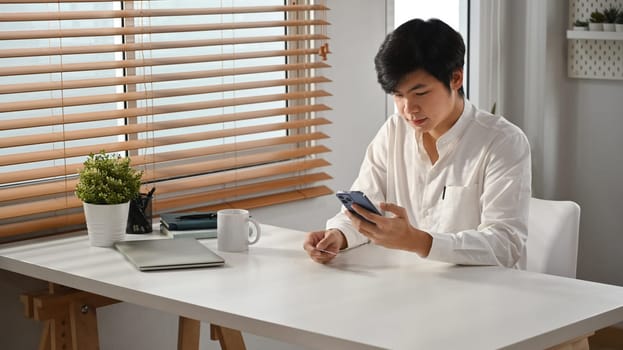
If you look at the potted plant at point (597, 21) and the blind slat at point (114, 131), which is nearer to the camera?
the blind slat at point (114, 131)

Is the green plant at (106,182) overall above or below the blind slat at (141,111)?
below

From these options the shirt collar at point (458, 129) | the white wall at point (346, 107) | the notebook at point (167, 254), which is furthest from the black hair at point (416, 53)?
the white wall at point (346, 107)

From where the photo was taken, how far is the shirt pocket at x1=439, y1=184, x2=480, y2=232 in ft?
8.01

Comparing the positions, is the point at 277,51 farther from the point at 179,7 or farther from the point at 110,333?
the point at 110,333

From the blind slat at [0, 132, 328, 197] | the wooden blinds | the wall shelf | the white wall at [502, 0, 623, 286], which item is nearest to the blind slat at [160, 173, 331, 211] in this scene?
the wooden blinds

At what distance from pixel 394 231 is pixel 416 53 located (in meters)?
0.45

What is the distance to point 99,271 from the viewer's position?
7.20 ft

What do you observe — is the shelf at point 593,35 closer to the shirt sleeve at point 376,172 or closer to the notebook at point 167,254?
the shirt sleeve at point 376,172

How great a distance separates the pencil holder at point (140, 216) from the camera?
2549 millimetres

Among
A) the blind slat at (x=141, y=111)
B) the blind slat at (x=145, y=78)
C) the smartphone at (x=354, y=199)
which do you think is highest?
the blind slat at (x=145, y=78)

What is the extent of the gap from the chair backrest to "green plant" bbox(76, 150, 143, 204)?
1.03m

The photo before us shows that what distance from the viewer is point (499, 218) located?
2299 mm

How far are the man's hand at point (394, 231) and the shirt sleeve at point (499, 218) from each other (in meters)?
0.03

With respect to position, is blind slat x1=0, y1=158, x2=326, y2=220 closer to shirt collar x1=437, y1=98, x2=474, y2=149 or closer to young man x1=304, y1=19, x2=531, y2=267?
young man x1=304, y1=19, x2=531, y2=267
